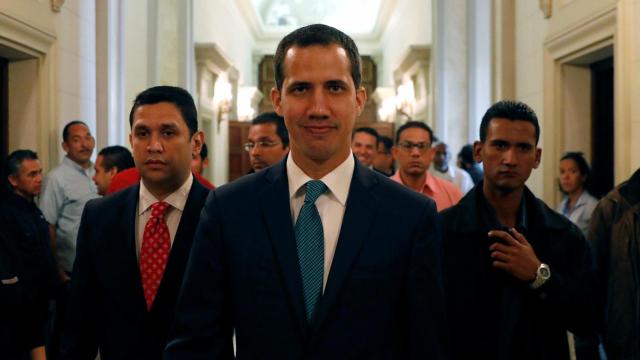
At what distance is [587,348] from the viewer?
345 cm

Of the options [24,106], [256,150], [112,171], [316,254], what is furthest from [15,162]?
[316,254]

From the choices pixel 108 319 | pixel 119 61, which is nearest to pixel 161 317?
pixel 108 319

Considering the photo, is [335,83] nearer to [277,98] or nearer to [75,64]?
[277,98]

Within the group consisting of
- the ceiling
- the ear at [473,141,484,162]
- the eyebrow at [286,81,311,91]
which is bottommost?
the ear at [473,141,484,162]

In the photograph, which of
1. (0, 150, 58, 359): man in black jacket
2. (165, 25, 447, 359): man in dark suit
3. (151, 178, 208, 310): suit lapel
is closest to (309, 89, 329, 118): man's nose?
(165, 25, 447, 359): man in dark suit

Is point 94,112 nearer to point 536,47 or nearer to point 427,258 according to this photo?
point 536,47

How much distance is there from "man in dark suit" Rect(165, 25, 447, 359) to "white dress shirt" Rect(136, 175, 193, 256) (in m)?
0.73

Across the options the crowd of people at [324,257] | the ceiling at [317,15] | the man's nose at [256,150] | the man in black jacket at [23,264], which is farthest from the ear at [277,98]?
the ceiling at [317,15]

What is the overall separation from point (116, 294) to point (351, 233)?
102 cm

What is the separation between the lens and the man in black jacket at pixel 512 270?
2.37 m

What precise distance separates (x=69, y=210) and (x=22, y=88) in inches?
58.0

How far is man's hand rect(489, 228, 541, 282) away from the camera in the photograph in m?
2.36

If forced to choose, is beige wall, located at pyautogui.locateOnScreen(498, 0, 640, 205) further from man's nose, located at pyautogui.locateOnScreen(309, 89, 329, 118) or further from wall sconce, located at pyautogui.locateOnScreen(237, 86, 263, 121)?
wall sconce, located at pyautogui.locateOnScreen(237, 86, 263, 121)

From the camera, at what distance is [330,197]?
1886mm
